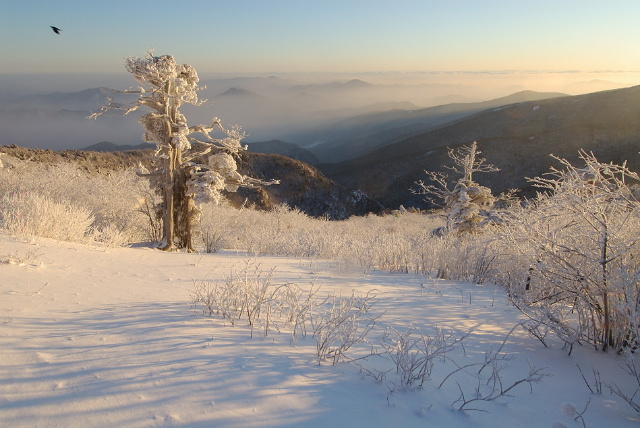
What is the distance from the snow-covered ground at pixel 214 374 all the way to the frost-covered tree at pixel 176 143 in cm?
551

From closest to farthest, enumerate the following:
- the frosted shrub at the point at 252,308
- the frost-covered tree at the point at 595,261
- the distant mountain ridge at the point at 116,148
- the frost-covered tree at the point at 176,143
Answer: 1. the frost-covered tree at the point at 595,261
2. the frosted shrub at the point at 252,308
3. the frost-covered tree at the point at 176,143
4. the distant mountain ridge at the point at 116,148

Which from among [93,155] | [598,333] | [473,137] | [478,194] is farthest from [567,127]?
[598,333]

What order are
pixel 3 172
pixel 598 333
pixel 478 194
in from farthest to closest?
pixel 478 194 → pixel 3 172 → pixel 598 333

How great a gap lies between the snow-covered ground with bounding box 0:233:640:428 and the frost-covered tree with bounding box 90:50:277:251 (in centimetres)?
551

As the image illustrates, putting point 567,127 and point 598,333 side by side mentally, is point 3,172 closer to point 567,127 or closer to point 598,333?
point 598,333

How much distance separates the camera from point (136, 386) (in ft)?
6.42

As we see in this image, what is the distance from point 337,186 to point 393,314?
1999 inches

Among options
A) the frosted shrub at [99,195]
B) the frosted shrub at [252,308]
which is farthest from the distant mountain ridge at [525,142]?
the frosted shrub at [252,308]

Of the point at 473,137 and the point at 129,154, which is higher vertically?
the point at 473,137

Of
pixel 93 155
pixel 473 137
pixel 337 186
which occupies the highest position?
pixel 473 137

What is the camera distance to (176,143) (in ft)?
28.9

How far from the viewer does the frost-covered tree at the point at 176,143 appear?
8.52m

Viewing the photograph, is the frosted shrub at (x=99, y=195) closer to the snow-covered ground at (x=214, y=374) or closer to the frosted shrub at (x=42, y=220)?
the frosted shrub at (x=42, y=220)

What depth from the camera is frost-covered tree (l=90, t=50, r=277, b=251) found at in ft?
28.0
